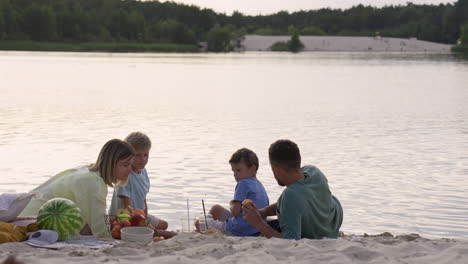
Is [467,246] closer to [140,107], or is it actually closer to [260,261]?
[260,261]

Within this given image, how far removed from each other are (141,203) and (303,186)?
5.93 feet

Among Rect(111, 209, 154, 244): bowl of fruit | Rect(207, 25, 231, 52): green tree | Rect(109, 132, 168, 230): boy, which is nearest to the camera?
Rect(111, 209, 154, 244): bowl of fruit

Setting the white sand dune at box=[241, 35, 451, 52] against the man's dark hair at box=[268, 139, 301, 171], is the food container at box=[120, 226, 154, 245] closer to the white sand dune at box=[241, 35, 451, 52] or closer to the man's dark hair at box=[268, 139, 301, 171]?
the man's dark hair at box=[268, 139, 301, 171]

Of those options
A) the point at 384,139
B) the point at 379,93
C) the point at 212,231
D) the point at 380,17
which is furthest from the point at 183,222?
the point at 380,17

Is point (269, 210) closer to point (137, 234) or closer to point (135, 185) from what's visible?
point (137, 234)

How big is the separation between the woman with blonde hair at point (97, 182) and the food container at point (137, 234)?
9.2 inches

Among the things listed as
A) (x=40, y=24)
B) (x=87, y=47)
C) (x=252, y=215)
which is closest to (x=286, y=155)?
(x=252, y=215)

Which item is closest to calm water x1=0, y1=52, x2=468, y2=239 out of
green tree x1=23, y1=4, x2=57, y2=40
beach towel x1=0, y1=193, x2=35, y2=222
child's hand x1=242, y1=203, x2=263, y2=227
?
child's hand x1=242, y1=203, x2=263, y2=227

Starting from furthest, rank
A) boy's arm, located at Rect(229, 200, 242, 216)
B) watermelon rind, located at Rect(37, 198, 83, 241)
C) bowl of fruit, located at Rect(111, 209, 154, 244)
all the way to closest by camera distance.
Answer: boy's arm, located at Rect(229, 200, 242, 216)
bowl of fruit, located at Rect(111, 209, 154, 244)
watermelon rind, located at Rect(37, 198, 83, 241)

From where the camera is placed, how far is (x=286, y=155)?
5.30m

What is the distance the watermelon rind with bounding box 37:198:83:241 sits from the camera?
5402mm

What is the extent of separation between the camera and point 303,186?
5336mm

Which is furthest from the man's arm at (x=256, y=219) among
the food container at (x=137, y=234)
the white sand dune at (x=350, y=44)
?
the white sand dune at (x=350, y=44)

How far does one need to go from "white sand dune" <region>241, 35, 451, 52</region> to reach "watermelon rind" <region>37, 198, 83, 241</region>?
151277mm
